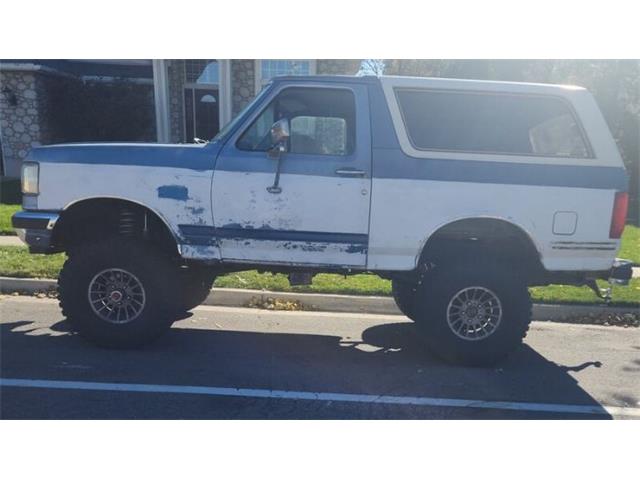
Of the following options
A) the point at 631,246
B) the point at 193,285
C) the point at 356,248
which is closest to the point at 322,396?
the point at 356,248

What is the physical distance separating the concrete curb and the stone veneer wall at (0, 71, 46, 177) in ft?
35.4

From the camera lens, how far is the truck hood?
4.30 m

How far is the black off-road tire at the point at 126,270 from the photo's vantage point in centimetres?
443

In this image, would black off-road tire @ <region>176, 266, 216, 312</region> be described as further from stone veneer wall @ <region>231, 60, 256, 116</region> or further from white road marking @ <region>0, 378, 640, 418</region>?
stone veneer wall @ <region>231, 60, 256, 116</region>

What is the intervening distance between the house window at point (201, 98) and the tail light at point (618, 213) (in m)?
11.8

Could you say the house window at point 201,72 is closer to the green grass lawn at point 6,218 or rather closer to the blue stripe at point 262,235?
the green grass lawn at point 6,218

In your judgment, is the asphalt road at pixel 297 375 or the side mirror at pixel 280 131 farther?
the side mirror at pixel 280 131

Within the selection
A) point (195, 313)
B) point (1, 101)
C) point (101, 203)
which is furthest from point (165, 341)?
point (1, 101)

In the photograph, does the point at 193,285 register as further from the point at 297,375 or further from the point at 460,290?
the point at 460,290

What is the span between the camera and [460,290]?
4328 millimetres

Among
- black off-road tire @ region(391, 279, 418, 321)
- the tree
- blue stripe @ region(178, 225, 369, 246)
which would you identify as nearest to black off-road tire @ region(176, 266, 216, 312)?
blue stripe @ region(178, 225, 369, 246)

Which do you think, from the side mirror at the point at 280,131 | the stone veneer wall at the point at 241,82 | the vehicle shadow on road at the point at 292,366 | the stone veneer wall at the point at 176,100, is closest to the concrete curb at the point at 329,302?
the vehicle shadow on road at the point at 292,366

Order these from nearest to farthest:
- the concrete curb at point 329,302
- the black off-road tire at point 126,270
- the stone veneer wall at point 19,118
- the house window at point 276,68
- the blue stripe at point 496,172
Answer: the blue stripe at point 496,172
the black off-road tire at point 126,270
the concrete curb at point 329,302
the house window at point 276,68
the stone veneer wall at point 19,118

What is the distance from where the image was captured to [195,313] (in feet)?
18.8
